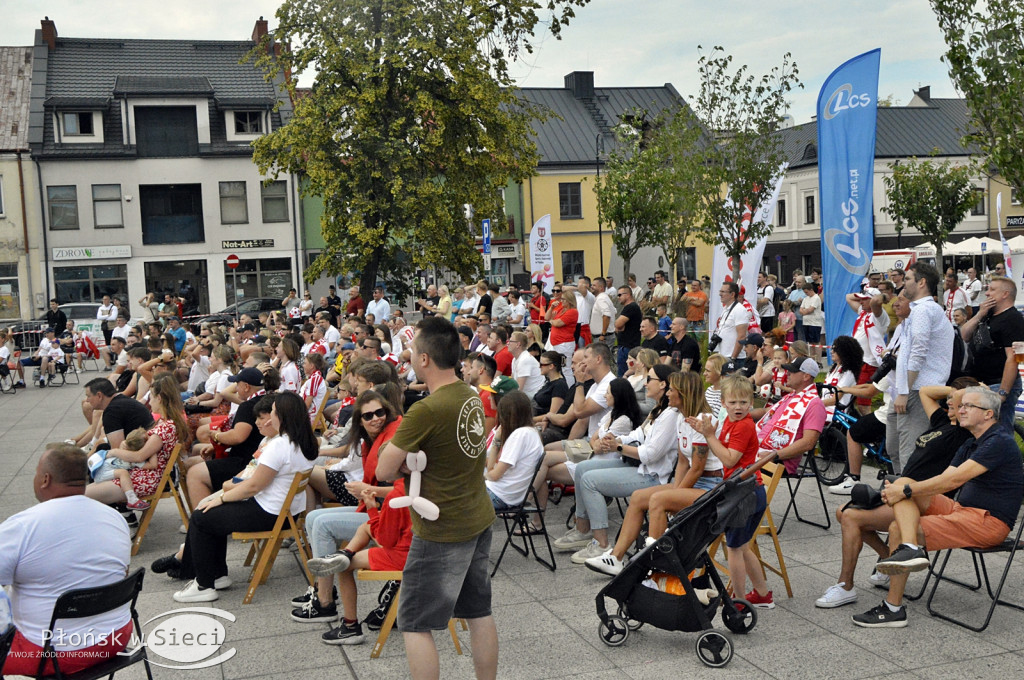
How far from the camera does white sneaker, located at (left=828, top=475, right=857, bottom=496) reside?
8.30m

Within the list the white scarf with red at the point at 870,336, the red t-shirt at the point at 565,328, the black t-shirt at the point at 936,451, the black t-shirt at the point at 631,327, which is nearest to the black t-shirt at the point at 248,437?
the black t-shirt at the point at 936,451

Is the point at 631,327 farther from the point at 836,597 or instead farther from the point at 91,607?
the point at 91,607

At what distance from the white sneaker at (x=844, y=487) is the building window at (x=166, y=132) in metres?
34.4

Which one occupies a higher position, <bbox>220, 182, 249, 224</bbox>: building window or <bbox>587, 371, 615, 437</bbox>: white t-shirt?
<bbox>220, 182, 249, 224</bbox>: building window

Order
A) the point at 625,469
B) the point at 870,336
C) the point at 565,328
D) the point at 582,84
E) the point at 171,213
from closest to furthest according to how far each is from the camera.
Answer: the point at 625,469 → the point at 870,336 → the point at 565,328 → the point at 171,213 → the point at 582,84

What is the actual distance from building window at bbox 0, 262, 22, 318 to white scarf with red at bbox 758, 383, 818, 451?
3547 centimetres

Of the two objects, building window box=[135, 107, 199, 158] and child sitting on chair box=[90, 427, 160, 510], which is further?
building window box=[135, 107, 199, 158]

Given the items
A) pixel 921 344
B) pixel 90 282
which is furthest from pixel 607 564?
pixel 90 282

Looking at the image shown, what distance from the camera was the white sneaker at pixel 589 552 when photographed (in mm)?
6703

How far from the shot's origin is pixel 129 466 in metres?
7.38

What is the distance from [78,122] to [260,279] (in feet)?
30.2

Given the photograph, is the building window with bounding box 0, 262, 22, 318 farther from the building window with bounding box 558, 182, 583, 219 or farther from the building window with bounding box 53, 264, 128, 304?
the building window with bounding box 558, 182, 583, 219

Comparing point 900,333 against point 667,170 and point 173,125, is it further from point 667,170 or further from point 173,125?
point 173,125

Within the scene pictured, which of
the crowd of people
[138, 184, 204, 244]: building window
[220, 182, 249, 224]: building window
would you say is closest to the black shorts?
the crowd of people
